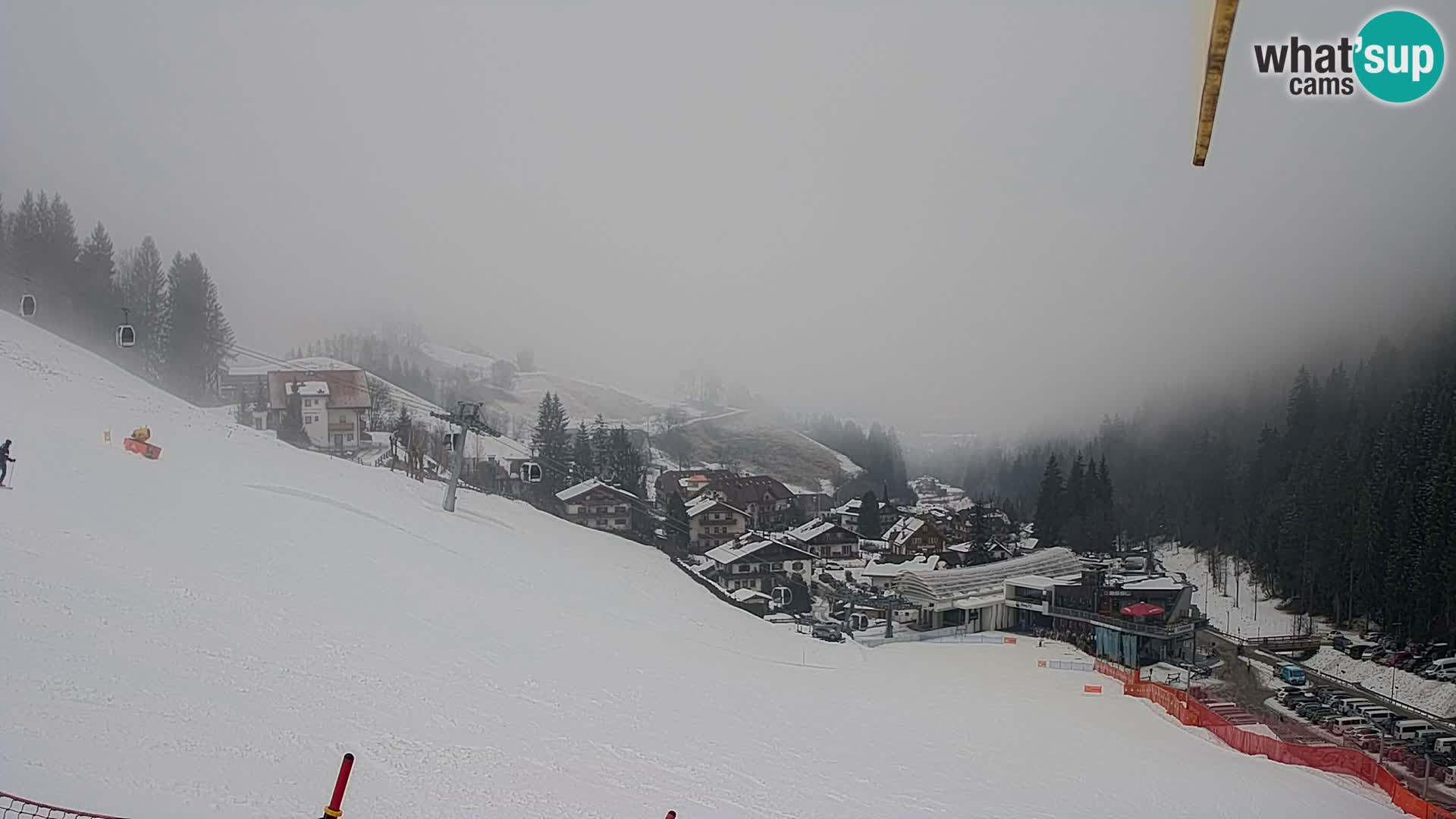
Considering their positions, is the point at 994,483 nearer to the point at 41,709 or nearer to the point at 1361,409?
the point at 1361,409

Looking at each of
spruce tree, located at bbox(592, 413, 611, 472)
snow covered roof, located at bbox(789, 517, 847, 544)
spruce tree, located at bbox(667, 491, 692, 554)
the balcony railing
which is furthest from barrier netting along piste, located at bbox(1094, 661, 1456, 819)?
spruce tree, located at bbox(592, 413, 611, 472)

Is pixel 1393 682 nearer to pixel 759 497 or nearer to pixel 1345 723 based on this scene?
pixel 1345 723

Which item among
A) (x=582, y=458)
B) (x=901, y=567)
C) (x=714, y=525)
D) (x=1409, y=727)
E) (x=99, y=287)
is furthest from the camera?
(x=99, y=287)

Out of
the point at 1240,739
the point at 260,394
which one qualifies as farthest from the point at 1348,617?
the point at 260,394

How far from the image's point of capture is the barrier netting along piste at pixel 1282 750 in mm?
5812

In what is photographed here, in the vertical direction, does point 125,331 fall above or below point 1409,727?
above

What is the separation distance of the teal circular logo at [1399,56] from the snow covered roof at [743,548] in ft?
20.7

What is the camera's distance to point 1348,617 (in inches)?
274

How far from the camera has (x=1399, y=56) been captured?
706 cm

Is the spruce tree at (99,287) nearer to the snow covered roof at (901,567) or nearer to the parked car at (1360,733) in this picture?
the snow covered roof at (901,567)

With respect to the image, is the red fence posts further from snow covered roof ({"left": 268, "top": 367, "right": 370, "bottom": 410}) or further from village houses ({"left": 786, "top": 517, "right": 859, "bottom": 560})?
snow covered roof ({"left": 268, "top": 367, "right": 370, "bottom": 410})

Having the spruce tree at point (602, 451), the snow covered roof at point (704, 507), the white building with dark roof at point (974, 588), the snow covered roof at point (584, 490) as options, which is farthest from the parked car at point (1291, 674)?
the spruce tree at point (602, 451)

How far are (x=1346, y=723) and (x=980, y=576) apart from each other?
3.18 meters

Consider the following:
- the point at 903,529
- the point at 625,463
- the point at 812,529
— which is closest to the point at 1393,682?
the point at 903,529
